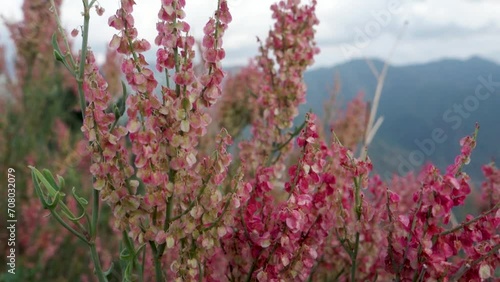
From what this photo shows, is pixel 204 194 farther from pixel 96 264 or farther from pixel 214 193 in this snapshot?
pixel 96 264

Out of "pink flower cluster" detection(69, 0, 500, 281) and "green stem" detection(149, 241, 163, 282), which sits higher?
"pink flower cluster" detection(69, 0, 500, 281)

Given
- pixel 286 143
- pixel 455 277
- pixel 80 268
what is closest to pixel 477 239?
pixel 455 277

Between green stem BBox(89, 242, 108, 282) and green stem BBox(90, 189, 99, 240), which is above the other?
green stem BBox(90, 189, 99, 240)

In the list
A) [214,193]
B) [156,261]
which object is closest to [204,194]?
[214,193]

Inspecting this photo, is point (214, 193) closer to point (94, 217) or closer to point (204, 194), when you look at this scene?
point (204, 194)

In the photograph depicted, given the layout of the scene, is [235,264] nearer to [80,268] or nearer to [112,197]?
[112,197]

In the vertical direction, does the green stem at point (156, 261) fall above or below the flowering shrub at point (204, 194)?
below

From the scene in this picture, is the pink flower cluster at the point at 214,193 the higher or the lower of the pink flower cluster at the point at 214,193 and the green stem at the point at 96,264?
the higher

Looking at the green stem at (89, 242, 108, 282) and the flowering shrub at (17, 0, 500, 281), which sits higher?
the flowering shrub at (17, 0, 500, 281)

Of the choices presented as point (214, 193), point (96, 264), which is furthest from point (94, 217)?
point (214, 193)

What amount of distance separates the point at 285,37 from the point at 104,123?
0.97 m

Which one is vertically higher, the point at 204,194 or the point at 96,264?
the point at 204,194

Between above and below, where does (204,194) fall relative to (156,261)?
above

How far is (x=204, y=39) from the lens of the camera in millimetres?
920
